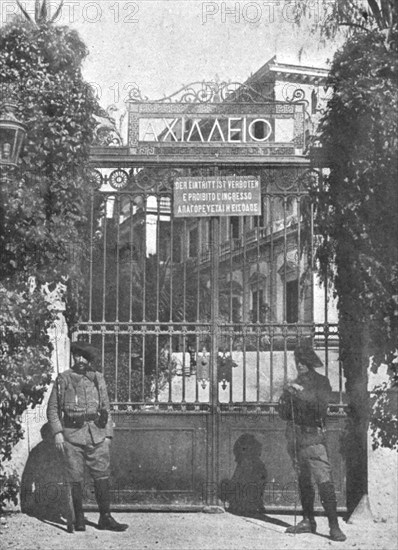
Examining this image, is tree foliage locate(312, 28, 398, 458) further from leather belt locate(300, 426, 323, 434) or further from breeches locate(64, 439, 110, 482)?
breeches locate(64, 439, 110, 482)

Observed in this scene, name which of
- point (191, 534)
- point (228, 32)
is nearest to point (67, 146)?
point (228, 32)

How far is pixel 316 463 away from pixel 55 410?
7.57 ft

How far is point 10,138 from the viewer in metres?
6.19

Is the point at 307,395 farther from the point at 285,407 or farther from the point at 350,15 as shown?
the point at 350,15

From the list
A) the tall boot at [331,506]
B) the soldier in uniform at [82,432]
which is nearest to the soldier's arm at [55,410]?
the soldier in uniform at [82,432]

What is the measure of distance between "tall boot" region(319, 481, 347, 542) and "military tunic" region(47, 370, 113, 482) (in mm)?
1886

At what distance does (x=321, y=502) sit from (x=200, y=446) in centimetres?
122

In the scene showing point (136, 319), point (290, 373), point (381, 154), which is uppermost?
point (381, 154)

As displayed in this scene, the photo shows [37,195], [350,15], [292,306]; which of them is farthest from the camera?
[292,306]

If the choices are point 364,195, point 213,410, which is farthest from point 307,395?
point 364,195

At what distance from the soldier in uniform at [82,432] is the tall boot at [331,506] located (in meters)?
1.73

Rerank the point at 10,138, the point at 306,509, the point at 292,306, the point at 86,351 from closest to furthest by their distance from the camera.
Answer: the point at 10,138
the point at 306,509
the point at 86,351
the point at 292,306

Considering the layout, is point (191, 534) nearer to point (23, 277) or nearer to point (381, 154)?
point (23, 277)

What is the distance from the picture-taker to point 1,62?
6.80 m
